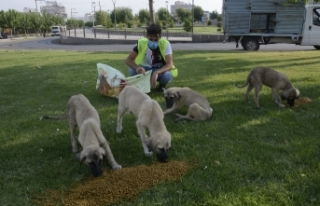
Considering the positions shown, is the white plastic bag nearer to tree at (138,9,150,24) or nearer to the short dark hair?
the short dark hair

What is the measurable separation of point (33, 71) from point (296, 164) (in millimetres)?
11075

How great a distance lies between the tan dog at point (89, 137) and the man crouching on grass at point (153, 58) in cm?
290

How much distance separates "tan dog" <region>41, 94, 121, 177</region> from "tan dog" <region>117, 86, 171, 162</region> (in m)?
0.59

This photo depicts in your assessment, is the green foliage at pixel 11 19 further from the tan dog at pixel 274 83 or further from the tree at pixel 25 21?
the tan dog at pixel 274 83

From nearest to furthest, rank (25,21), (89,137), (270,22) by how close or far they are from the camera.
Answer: (89,137) < (270,22) < (25,21)

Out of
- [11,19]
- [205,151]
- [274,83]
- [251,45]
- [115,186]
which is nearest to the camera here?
[115,186]

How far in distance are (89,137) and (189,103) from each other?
286 centimetres

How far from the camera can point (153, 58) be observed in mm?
8422

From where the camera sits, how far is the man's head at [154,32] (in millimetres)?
7471

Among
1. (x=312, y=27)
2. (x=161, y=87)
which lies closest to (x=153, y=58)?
(x=161, y=87)

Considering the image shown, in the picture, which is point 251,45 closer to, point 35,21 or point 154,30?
point 154,30

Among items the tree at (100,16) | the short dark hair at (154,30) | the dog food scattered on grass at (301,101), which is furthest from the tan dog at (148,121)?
the tree at (100,16)

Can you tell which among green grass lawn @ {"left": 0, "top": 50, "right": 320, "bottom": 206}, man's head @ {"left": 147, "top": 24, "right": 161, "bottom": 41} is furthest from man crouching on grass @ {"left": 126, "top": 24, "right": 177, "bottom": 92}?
green grass lawn @ {"left": 0, "top": 50, "right": 320, "bottom": 206}

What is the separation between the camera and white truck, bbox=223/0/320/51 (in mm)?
21766
